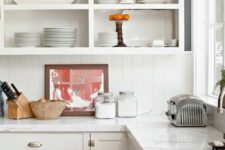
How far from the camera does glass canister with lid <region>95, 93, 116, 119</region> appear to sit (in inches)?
147

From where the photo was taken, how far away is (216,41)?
3.75 metres

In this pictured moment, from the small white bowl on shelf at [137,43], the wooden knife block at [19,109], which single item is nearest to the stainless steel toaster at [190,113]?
the small white bowl on shelf at [137,43]

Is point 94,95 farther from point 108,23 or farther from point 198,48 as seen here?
point 198,48

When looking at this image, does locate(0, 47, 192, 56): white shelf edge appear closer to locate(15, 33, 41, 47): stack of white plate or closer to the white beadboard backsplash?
locate(15, 33, 41, 47): stack of white plate

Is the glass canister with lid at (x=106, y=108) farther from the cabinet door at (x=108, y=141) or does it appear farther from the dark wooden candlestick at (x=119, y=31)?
the dark wooden candlestick at (x=119, y=31)

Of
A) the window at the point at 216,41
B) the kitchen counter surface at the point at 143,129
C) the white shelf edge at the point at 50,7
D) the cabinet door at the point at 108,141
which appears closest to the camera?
the kitchen counter surface at the point at 143,129

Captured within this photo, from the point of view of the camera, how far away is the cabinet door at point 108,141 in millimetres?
3424

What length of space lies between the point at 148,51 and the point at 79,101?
77cm

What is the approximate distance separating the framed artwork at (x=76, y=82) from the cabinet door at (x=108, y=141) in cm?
60

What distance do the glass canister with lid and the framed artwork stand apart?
0.17 m

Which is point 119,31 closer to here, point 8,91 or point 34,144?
point 8,91

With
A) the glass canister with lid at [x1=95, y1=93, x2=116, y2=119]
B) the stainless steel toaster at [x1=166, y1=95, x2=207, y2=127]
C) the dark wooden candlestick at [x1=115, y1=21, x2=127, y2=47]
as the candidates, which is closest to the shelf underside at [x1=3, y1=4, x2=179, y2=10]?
the dark wooden candlestick at [x1=115, y1=21, x2=127, y2=47]

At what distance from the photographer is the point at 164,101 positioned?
404 cm

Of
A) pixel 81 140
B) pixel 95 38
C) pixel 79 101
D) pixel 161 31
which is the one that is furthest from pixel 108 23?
pixel 81 140
